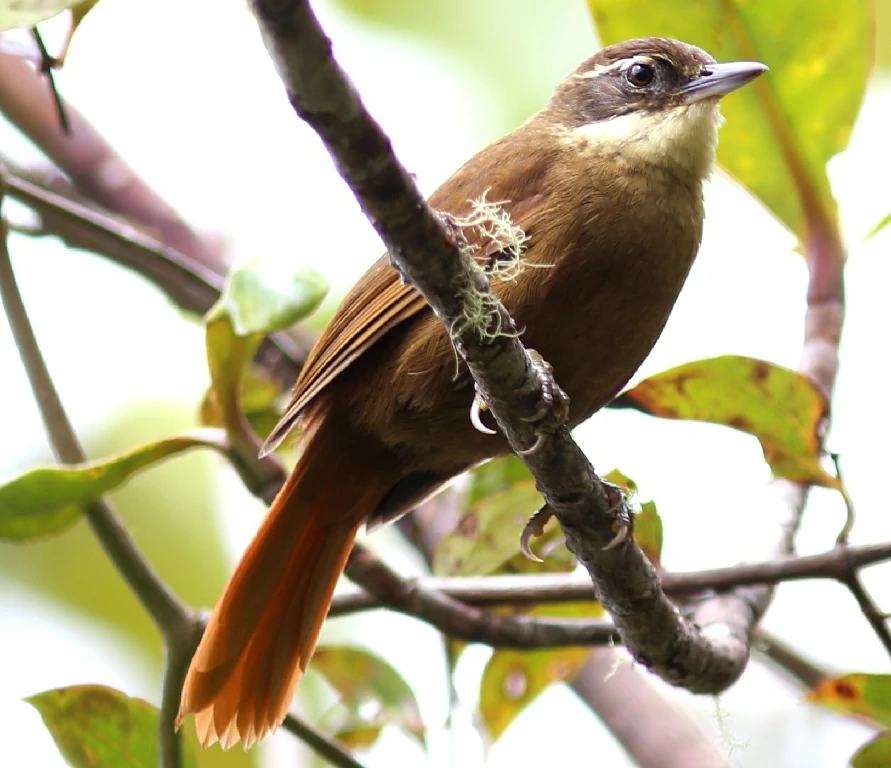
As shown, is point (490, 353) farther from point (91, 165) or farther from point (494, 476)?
point (91, 165)

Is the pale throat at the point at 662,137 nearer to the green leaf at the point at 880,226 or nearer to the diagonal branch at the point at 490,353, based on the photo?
the green leaf at the point at 880,226

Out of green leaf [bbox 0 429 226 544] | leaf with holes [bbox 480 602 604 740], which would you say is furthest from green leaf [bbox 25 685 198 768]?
leaf with holes [bbox 480 602 604 740]

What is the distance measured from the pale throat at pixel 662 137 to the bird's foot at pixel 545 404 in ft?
2.68

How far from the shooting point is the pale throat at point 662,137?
98.4 inches

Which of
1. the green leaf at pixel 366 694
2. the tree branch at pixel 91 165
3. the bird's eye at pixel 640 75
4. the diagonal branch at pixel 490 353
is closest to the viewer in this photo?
the diagonal branch at pixel 490 353

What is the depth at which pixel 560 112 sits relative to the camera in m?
2.88

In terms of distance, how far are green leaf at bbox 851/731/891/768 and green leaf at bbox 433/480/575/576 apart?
757mm

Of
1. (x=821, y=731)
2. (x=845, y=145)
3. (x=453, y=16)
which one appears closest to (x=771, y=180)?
(x=845, y=145)

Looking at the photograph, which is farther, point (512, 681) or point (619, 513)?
point (512, 681)

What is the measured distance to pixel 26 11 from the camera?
1.80 metres

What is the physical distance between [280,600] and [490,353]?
44.6 inches

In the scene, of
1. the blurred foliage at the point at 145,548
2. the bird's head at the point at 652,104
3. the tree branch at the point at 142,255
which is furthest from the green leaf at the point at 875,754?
the blurred foliage at the point at 145,548

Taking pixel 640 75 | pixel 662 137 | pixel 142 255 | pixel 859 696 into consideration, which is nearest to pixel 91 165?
pixel 142 255

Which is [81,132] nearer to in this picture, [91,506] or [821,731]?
[91,506]
